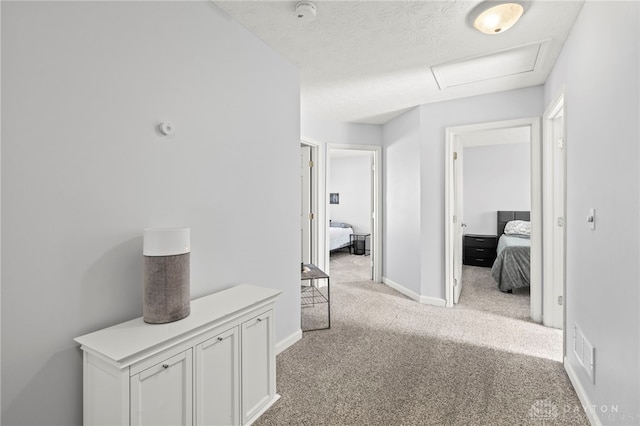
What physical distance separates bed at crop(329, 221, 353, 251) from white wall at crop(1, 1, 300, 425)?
442 centimetres

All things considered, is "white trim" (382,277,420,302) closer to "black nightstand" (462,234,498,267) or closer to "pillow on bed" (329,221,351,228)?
"black nightstand" (462,234,498,267)

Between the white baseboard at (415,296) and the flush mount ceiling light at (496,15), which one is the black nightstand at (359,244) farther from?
the flush mount ceiling light at (496,15)

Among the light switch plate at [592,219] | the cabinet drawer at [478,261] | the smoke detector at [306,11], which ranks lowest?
the cabinet drawer at [478,261]

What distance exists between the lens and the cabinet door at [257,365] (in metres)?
1.62

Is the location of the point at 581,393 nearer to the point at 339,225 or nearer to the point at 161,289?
the point at 161,289

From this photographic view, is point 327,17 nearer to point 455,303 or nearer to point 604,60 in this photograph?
point 604,60

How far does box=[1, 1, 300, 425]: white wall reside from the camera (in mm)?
1114

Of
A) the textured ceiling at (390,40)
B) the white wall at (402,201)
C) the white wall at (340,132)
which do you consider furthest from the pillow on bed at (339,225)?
the textured ceiling at (390,40)

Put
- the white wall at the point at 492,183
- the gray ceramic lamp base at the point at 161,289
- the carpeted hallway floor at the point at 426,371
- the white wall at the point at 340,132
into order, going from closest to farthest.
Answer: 1. the gray ceramic lamp base at the point at 161,289
2. the carpeted hallway floor at the point at 426,371
3. the white wall at the point at 340,132
4. the white wall at the point at 492,183

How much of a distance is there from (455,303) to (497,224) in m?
3.11

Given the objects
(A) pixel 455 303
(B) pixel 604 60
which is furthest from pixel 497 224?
(B) pixel 604 60

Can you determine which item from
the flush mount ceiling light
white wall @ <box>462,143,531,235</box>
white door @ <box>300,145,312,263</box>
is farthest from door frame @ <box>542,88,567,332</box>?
white wall @ <box>462,143,531,235</box>

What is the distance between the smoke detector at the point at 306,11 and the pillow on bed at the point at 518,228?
4915 millimetres

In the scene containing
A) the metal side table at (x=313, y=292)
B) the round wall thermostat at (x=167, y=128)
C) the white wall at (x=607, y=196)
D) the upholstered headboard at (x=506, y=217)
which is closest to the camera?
the white wall at (x=607, y=196)
